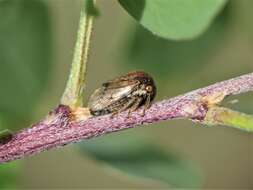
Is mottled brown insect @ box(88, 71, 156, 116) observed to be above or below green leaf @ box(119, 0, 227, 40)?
below

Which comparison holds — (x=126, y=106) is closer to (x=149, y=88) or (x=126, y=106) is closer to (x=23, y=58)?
(x=149, y=88)

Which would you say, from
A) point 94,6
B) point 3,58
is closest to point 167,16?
point 94,6

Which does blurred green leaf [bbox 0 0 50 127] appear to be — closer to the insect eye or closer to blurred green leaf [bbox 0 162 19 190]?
blurred green leaf [bbox 0 162 19 190]

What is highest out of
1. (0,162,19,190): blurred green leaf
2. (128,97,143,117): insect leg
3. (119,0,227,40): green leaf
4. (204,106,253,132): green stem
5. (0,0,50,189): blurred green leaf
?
(0,0,50,189): blurred green leaf

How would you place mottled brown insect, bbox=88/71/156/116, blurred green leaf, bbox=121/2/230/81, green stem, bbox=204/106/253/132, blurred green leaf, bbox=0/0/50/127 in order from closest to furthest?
1. green stem, bbox=204/106/253/132
2. mottled brown insect, bbox=88/71/156/116
3. blurred green leaf, bbox=0/0/50/127
4. blurred green leaf, bbox=121/2/230/81

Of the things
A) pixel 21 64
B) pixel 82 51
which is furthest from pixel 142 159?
pixel 82 51

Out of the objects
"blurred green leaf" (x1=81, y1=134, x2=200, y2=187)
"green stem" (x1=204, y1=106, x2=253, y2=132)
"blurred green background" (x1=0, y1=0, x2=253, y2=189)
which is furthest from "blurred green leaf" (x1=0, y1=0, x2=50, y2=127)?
"green stem" (x1=204, y1=106, x2=253, y2=132)
